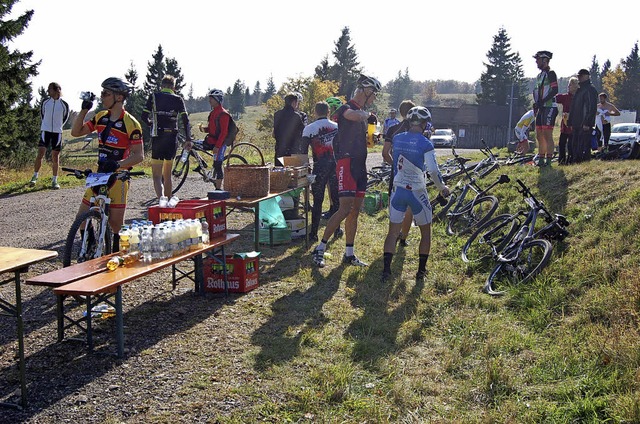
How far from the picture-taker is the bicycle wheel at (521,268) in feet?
22.1

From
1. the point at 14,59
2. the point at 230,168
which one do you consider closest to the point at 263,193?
the point at 230,168

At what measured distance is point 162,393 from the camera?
13.8 feet

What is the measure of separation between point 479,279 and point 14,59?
28123 mm

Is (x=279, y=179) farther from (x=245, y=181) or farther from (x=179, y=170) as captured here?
(x=179, y=170)

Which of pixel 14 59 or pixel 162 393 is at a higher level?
pixel 14 59

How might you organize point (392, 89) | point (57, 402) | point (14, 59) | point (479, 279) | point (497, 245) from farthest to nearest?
point (392, 89), point (14, 59), point (497, 245), point (479, 279), point (57, 402)

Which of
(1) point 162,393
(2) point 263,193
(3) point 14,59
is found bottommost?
(1) point 162,393

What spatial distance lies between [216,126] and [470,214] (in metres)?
4.66

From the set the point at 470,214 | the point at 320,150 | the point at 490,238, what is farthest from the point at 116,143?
the point at 470,214

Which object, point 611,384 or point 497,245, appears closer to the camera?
point 611,384

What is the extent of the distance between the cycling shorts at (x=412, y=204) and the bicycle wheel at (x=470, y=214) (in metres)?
2.81

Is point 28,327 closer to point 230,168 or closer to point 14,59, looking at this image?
point 230,168

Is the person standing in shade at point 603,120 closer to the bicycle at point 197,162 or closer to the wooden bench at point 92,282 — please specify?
the bicycle at point 197,162

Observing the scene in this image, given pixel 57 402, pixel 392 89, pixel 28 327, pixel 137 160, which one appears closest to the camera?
pixel 57 402
